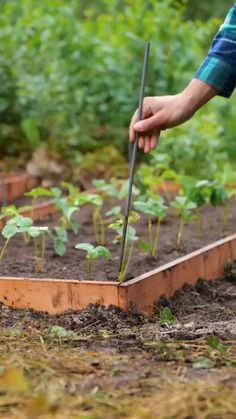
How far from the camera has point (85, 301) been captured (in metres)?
3.20

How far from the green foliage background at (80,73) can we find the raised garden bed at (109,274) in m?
2.09

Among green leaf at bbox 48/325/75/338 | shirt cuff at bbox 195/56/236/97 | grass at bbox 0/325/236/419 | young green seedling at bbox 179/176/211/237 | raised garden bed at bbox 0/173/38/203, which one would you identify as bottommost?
grass at bbox 0/325/236/419

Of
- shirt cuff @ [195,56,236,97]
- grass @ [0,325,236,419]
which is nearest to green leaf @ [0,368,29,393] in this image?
grass @ [0,325,236,419]

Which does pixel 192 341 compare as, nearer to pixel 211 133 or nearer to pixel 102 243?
pixel 102 243

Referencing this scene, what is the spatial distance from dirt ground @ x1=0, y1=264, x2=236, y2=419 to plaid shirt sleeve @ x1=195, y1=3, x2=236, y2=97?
31.4 inches

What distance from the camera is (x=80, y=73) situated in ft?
21.9

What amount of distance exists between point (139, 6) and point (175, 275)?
3.67 meters

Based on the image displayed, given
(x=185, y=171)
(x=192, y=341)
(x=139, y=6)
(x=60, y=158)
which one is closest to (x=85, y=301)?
(x=192, y=341)

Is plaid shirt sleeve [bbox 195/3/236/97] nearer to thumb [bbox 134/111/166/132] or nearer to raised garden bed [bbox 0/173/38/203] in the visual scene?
thumb [bbox 134/111/166/132]

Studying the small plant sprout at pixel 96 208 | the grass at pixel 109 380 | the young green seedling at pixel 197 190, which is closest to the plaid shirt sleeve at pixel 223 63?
the grass at pixel 109 380

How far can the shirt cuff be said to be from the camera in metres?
2.96

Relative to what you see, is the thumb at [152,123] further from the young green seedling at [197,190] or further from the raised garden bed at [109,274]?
the young green seedling at [197,190]

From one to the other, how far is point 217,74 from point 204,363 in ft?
3.25

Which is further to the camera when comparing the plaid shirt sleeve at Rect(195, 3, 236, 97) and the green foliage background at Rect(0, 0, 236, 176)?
the green foliage background at Rect(0, 0, 236, 176)
